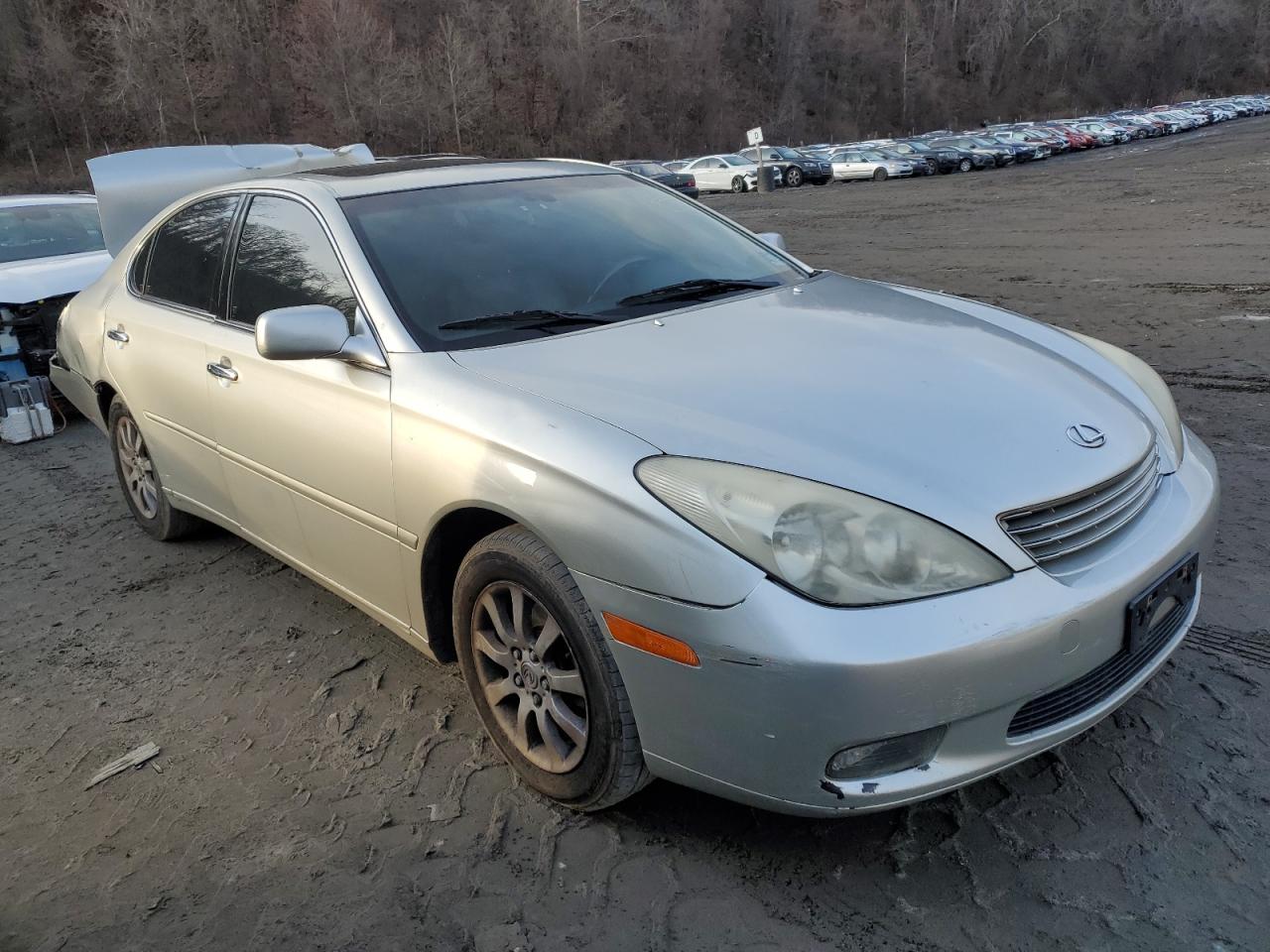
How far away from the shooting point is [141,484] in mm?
4770

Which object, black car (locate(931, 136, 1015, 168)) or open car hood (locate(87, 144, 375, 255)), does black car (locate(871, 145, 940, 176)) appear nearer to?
black car (locate(931, 136, 1015, 168))

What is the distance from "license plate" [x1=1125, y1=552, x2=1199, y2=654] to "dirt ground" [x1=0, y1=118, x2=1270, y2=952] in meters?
0.44

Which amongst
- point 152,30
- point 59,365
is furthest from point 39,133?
→ point 59,365

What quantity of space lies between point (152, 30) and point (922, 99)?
59287 millimetres

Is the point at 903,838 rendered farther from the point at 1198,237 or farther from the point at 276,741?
the point at 1198,237

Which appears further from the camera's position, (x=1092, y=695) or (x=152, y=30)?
(x=152, y=30)

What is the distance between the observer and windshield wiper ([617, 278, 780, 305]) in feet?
10.6

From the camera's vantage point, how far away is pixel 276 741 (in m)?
3.08

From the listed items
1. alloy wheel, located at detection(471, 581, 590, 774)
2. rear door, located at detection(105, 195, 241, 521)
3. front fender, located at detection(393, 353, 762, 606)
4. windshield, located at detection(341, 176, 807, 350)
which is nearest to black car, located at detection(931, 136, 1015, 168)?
windshield, located at detection(341, 176, 807, 350)

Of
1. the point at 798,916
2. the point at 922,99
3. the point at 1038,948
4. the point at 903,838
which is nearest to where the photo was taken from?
the point at 1038,948

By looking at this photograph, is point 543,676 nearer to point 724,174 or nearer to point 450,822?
point 450,822

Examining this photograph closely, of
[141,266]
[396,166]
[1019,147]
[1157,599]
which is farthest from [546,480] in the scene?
[1019,147]

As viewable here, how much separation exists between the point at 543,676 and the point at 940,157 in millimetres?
36706

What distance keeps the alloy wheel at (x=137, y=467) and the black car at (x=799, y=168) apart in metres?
30.9
